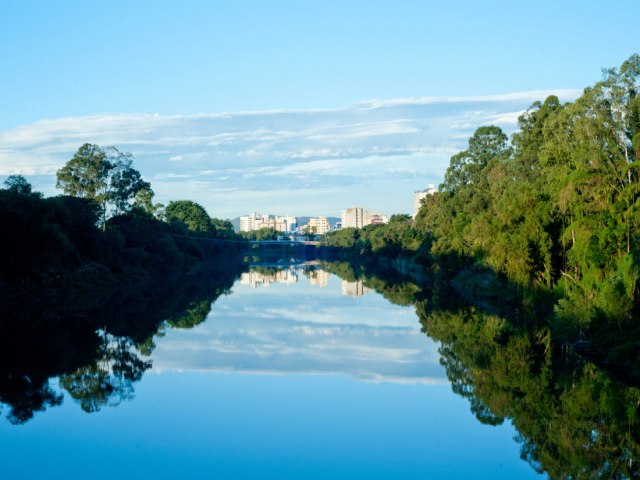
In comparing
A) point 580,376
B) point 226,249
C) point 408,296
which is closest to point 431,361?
point 580,376

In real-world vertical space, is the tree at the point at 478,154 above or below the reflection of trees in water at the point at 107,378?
above

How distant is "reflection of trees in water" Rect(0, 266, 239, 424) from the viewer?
62.9 feet

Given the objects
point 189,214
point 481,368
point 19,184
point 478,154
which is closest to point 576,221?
point 481,368

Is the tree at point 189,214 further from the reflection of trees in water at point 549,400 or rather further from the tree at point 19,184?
the reflection of trees in water at point 549,400

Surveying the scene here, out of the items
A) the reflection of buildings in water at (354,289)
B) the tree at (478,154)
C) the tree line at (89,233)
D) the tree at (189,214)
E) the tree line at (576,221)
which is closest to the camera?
the tree line at (576,221)

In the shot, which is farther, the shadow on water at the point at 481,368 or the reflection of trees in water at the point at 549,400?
the shadow on water at the point at 481,368

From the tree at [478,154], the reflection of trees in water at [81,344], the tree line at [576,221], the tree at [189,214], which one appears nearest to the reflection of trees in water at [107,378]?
the reflection of trees in water at [81,344]

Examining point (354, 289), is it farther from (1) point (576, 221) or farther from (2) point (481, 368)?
(2) point (481, 368)

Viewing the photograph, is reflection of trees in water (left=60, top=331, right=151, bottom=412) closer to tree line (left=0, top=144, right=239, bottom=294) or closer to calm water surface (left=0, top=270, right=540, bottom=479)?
calm water surface (left=0, top=270, right=540, bottom=479)

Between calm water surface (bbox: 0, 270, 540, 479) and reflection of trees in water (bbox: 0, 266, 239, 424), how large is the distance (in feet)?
1.75

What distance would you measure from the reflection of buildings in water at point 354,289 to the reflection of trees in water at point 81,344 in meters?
11.0

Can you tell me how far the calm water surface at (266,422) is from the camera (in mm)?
13430

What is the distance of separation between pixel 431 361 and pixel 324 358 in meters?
3.22

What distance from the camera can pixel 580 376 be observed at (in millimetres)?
20250
